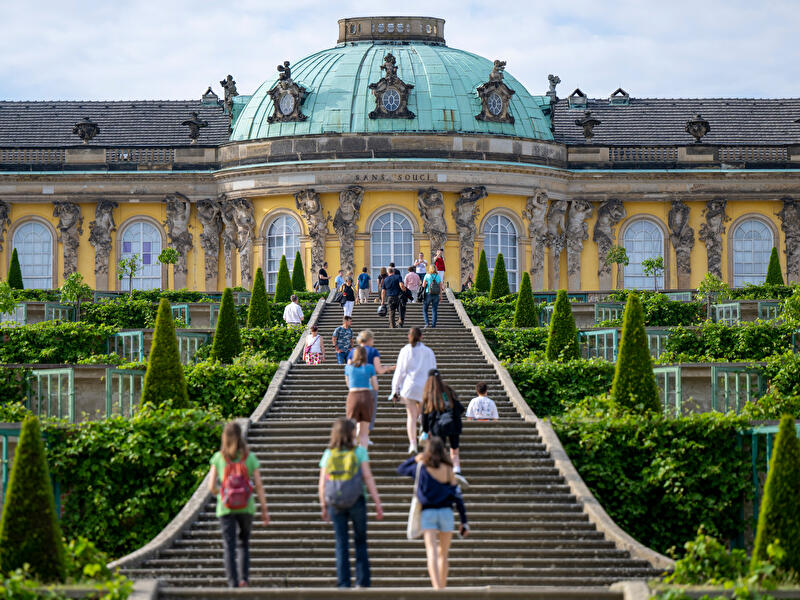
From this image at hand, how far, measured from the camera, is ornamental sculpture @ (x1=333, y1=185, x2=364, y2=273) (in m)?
→ 55.2

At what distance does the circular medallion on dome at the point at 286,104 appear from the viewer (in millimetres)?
56562

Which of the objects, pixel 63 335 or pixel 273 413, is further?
pixel 63 335

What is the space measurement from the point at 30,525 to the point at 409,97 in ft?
128

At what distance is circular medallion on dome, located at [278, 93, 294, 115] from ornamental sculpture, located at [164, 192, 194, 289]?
5.13 metres

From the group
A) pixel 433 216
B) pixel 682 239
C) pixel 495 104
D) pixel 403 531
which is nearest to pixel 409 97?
pixel 495 104

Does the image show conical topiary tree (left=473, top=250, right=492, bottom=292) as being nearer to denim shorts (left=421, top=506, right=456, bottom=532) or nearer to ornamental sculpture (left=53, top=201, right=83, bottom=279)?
ornamental sculpture (left=53, top=201, right=83, bottom=279)

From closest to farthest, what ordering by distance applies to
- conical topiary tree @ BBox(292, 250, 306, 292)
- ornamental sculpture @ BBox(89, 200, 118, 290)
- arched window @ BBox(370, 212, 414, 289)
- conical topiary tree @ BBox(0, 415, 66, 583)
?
conical topiary tree @ BBox(0, 415, 66, 583)
conical topiary tree @ BBox(292, 250, 306, 292)
arched window @ BBox(370, 212, 414, 289)
ornamental sculpture @ BBox(89, 200, 118, 290)

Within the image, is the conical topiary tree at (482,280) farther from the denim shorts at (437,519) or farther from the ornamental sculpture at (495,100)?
the denim shorts at (437,519)

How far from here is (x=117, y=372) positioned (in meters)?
29.8

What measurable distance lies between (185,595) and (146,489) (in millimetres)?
6817

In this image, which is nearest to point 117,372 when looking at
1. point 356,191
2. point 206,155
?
point 356,191

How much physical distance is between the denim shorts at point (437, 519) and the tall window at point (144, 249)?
1628 inches

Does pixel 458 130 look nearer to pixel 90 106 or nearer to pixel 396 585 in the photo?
pixel 90 106

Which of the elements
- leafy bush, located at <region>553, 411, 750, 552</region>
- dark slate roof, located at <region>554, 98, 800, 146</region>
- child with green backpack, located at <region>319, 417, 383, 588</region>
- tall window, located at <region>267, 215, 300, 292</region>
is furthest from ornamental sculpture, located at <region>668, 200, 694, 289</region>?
child with green backpack, located at <region>319, 417, 383, 588</region>
